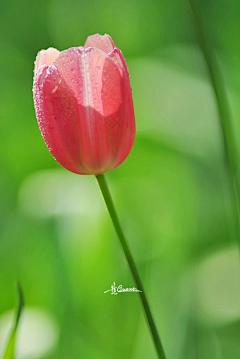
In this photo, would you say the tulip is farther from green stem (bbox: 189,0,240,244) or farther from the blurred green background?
the blurred green background

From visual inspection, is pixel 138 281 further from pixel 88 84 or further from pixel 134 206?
pixel 134 206

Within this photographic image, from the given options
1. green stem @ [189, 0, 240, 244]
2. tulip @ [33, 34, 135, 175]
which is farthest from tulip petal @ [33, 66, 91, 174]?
green stem @ [189, 0, 240, 244]

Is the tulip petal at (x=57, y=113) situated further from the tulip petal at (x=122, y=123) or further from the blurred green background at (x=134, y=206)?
the blurred green background at (x=134, y=206)

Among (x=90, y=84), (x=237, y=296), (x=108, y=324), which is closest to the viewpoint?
(x=90, y=84)

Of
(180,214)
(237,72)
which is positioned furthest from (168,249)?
(237,72)

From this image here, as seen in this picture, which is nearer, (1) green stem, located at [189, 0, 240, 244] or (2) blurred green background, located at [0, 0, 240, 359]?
Result: (1) green stem, located at [189, 0, 240, 244]

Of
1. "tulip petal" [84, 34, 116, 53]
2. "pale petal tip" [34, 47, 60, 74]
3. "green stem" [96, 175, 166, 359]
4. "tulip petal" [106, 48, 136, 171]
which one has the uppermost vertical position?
"tulip petal" [84, 34, 116, 53]

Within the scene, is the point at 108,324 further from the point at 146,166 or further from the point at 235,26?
the point at 235,26
